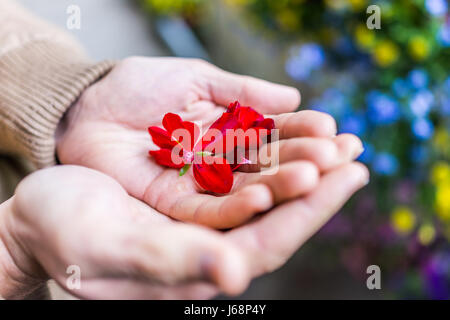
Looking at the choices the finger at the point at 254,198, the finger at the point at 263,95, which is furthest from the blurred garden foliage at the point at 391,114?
the finger at the point at 254,198

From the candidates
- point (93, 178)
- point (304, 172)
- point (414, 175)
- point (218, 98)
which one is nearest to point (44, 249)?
point (93, 178)

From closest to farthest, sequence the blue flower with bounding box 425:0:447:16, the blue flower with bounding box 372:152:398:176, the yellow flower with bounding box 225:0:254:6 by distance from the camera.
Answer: the blue flower with bounding box 425:0:447:16, the blue flower with bounding box 372:152:398:176, the yellow flower with bounding box 225:0:254:6

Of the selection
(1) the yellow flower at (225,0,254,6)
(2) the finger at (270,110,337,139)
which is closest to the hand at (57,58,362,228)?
(2) the finger at (270,110,337,139)

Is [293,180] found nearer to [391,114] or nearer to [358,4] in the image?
[391,114]

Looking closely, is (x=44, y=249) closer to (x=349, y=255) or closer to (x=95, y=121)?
(x=95, y=121)

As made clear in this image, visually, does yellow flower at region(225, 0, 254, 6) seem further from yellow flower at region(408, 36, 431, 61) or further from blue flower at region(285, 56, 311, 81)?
yellow flower at region(408, 36, 431, 61)

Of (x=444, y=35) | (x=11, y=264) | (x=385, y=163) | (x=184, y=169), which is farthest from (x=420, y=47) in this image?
(x=11, y=264)

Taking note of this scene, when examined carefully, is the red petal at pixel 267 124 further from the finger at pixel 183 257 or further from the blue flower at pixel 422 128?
the blue flower at pixel 422 128
